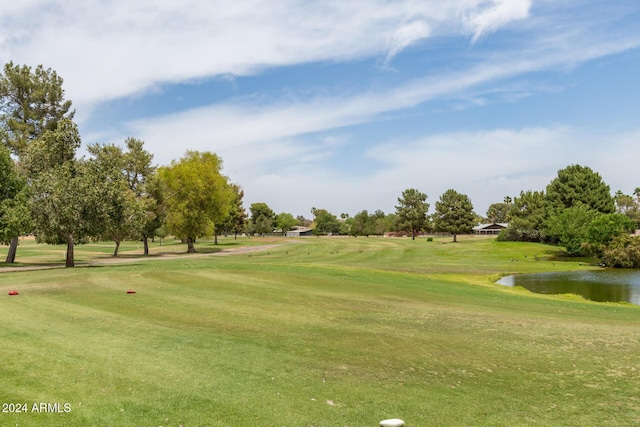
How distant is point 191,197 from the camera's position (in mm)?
70438

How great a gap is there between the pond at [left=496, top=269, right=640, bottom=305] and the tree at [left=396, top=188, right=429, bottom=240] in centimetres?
8488

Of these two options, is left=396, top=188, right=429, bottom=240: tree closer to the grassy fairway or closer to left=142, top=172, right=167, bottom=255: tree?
left=142, top=172, right=167, bottom=255: tree

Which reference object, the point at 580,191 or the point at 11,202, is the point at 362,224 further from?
the point at 11,202

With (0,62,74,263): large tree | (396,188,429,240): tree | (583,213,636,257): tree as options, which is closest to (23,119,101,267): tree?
(0,62,74,263): large tree

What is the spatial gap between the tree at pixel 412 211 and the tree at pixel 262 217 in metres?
51.8

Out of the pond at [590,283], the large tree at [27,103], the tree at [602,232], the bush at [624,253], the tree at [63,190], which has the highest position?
the large tree at [27,103]

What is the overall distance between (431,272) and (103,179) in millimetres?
32482

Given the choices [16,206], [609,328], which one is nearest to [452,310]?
[609,328]

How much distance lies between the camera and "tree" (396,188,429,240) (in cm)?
13850

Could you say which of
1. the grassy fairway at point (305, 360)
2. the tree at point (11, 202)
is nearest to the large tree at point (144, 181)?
the tree at point (11, 202)

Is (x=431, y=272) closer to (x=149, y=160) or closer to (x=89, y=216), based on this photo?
(x=89, y=216)

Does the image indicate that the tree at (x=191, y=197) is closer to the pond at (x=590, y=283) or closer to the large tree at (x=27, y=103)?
the large tree at (x=27, y=103)

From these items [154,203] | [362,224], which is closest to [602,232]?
[154,203]

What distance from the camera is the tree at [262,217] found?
164875 mm
